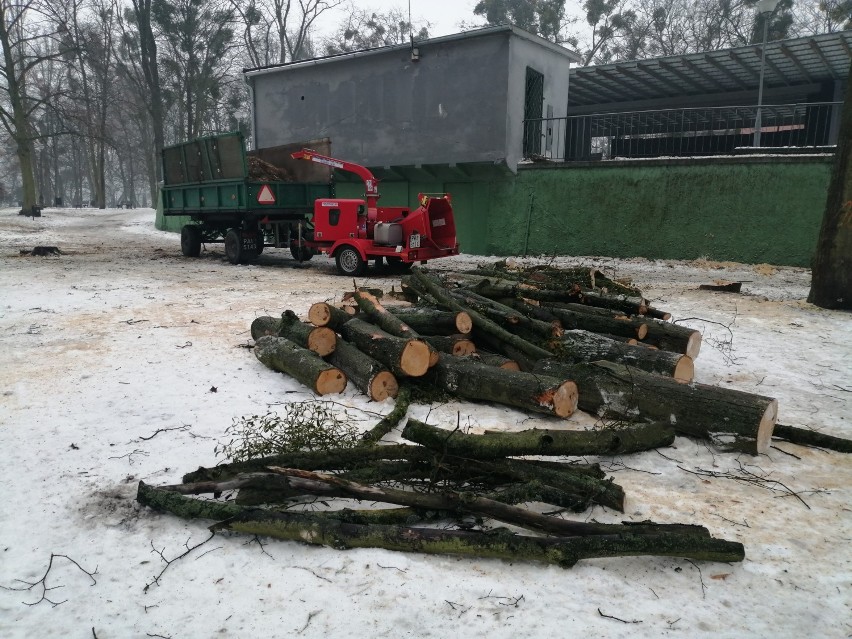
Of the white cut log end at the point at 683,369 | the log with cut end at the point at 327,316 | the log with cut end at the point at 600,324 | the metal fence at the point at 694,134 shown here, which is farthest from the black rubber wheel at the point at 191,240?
the white cut log end at the point at 683,369

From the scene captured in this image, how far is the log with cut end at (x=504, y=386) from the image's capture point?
4.30 m

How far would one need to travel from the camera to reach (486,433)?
3.35 m

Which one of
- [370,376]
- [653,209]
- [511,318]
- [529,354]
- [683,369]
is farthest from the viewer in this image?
[653,209]

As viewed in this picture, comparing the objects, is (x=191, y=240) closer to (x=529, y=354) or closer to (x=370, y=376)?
(x=370, y=376)

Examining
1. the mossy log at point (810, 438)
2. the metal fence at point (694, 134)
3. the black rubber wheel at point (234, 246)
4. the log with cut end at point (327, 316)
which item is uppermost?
the metal fence at point (694, 134)

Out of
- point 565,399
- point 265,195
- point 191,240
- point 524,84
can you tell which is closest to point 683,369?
point 565,399

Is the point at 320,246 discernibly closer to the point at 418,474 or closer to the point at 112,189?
the point at 418,474

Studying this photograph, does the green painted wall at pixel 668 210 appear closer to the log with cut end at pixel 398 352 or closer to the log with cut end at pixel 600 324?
the log with cut end at pixel 600 324

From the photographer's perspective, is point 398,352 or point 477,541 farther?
point 398,352

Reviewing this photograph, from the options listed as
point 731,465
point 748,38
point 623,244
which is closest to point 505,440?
point 731,465

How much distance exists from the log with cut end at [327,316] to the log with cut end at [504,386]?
120 centimetres

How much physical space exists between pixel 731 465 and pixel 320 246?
10.1 m

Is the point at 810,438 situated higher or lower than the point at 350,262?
lower

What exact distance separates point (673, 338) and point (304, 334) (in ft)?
12.0
